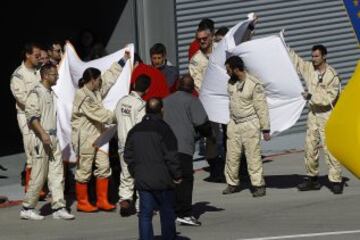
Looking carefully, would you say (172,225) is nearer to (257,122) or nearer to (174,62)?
(257,122)

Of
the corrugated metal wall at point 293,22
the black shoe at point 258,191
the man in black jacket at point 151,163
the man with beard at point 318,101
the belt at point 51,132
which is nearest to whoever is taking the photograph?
the man in black jacket at point 151,163

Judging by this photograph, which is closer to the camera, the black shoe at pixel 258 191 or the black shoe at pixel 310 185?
the black shoe at pixel 258 191

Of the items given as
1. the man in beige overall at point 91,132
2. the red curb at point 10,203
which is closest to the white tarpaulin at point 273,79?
the man in beige overall at point 91,132

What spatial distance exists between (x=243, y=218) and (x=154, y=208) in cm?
198

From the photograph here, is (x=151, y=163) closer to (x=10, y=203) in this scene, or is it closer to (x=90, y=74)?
(x=90, y=74)

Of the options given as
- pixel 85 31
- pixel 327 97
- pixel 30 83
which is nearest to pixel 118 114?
pixel 30 83

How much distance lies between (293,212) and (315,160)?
126 cm

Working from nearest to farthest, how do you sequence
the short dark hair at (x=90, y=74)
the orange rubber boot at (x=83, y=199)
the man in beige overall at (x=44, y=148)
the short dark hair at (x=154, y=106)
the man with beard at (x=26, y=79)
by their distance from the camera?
the short dark hair at (x=154, y=106) < the man in beige overall at (x=44, y=148) < the short dark hair at (x=90, y=74) < the orange rubber boot at (x=83, y=199) < the man with beard at (x=26, y=79)

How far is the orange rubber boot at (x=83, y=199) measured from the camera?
13.2 m

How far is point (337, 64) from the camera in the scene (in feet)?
64.3

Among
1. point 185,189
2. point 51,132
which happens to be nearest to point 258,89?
point 185,189

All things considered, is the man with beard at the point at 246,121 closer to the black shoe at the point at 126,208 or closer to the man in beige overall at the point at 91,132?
the man in beige overall at the point at 91,132

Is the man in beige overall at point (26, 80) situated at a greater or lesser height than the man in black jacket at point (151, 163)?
greater

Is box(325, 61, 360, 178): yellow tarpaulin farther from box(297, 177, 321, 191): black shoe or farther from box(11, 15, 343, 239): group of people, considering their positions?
box(297, 177, 321, 191): black shoe
